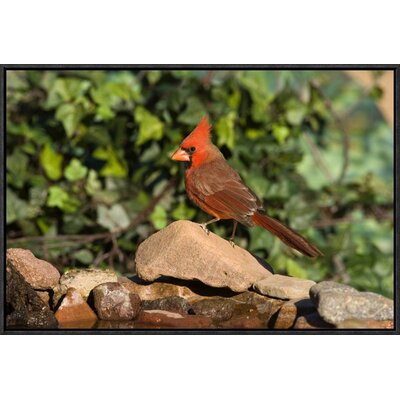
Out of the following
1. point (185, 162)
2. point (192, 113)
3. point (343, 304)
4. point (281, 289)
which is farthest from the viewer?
point (192, 113)

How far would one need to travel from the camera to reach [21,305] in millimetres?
3617

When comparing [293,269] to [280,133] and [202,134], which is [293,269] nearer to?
[280,133]

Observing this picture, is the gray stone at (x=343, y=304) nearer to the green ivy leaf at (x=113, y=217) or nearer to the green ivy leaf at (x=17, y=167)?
the green ivy leaf at (x=113, y=217)

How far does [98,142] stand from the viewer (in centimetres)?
557

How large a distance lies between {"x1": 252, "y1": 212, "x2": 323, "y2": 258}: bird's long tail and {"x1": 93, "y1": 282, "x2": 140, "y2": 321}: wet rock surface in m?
0.70

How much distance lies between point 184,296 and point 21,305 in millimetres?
713

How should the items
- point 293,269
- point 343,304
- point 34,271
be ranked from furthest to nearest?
point 293,269 < point 34,271 < point 343,304

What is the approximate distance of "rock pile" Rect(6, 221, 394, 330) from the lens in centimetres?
348

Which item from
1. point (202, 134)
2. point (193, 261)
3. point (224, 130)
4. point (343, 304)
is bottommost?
point (343, 304)

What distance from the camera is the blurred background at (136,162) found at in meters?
5.46

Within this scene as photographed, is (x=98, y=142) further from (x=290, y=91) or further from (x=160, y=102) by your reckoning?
(x=290, y=91)

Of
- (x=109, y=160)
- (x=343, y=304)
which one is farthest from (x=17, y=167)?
(x=343, y=304)

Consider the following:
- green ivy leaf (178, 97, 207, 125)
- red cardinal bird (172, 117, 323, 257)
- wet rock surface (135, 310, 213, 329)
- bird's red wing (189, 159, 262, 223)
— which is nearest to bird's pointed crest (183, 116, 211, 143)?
red cardinal bird (172, 117, 323, 257)

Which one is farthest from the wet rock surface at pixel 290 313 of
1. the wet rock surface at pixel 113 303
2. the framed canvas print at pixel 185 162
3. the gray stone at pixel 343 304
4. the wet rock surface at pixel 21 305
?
the framed canvas print at pixel 185 162
